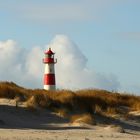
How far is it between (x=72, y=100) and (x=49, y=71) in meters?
11.5

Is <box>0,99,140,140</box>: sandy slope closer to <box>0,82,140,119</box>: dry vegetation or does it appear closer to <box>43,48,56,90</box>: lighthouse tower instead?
<box>0,82,140,119</box>: dry vegetation

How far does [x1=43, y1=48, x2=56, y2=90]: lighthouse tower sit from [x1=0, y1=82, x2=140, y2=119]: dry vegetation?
6.72 m

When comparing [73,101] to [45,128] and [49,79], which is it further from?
[49,79]

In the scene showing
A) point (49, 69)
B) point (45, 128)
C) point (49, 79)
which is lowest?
point (45, 128)

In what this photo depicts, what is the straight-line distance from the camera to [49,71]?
3819cm

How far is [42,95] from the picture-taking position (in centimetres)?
2633

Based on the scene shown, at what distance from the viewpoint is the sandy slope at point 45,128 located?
17391 millimetres

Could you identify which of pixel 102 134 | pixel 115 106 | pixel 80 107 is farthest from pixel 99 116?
pixel 102 134

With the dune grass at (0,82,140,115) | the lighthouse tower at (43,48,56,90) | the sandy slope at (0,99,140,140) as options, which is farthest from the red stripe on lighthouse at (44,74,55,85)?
the sandy slope at (0,99,140,140)

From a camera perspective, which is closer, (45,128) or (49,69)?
(45,128)

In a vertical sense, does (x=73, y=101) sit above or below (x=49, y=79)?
below

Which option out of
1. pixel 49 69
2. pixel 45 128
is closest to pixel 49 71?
pixel 49 69

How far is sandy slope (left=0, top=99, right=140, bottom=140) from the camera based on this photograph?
17391 millimetres

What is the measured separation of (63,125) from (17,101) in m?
3.31
